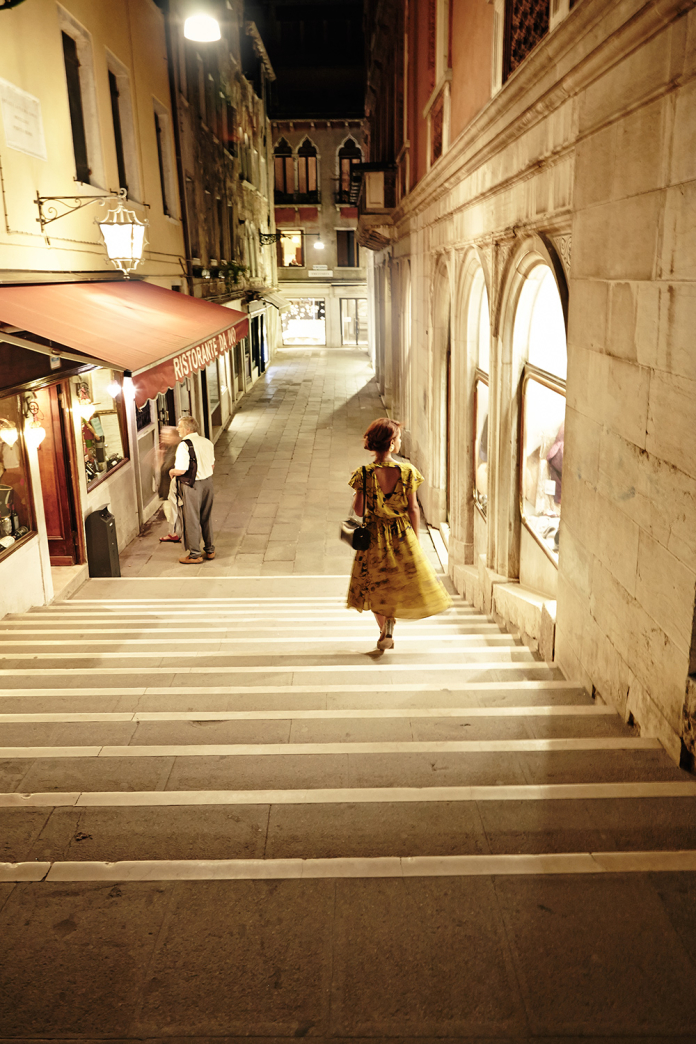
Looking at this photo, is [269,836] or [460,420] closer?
→ [269,836]

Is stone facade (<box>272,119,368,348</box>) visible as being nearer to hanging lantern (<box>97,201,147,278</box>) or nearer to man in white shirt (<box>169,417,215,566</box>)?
man in white shirt (<box>169,417,215,566</box>)

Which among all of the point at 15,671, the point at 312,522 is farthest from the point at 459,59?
the point at 15,671

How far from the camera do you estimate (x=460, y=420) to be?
948 cm

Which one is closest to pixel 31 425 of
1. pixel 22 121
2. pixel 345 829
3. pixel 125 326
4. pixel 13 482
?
pixel 13 482

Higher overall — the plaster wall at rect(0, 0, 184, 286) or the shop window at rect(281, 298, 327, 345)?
the plaster wall at rect(0, 0, 184, 286)

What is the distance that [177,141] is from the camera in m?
14.0

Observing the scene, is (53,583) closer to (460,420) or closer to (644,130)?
(460,420)

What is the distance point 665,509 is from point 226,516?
9437mm

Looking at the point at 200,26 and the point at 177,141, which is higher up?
the point at 200,26

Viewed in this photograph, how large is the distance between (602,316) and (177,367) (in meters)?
5.26

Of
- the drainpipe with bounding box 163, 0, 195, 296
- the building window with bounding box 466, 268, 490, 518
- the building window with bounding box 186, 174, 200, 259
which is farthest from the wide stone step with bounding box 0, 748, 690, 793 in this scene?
the building window with bounding box 186, 174, 200, 259

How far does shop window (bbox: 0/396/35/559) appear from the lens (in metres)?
7.17

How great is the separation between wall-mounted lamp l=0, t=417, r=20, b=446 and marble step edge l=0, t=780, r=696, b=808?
4729 millimetres

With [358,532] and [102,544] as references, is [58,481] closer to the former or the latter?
[102,544]
